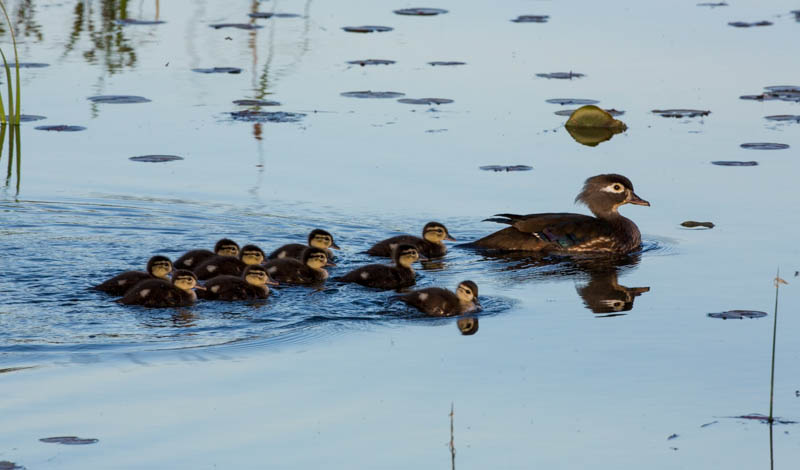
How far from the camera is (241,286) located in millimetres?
8312

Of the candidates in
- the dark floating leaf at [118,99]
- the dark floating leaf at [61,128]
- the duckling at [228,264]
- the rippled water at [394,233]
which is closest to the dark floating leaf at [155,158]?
the rippled water at [394,233]

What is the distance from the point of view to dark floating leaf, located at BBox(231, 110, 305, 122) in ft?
41.4

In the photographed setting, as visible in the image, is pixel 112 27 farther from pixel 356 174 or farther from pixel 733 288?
pixel 733 288

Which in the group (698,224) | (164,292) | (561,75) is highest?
(561,75)

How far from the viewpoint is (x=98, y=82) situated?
14.1 meters

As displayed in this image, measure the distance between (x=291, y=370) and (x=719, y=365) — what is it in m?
1.90

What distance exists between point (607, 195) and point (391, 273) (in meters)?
1.96

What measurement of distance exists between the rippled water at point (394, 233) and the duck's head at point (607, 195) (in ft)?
1.01

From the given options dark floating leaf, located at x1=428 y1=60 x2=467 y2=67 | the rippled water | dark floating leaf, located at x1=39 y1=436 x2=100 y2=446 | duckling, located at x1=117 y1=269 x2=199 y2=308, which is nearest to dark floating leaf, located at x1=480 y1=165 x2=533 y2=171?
the rippled water

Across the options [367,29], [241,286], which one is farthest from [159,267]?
[367,29]

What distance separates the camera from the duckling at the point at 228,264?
885 cm

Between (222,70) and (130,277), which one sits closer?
(130,277)

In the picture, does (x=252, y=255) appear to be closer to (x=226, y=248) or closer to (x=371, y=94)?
(x=226, y=248)

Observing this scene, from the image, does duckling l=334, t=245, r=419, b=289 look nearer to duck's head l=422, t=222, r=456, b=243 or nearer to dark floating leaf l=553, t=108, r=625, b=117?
duck's head l=422, t=222, r=456, b=243
